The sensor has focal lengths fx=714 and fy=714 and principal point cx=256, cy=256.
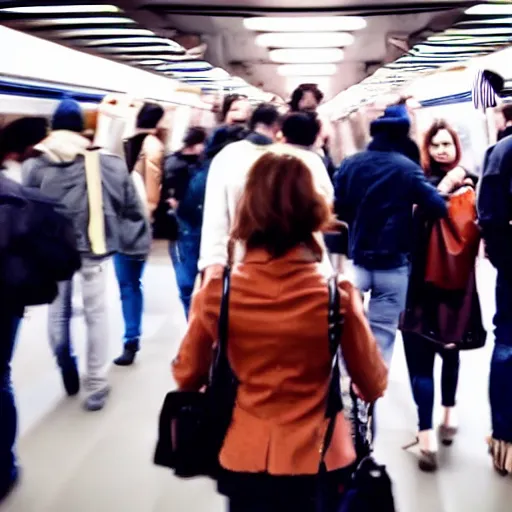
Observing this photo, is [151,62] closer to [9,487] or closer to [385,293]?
[385,293]

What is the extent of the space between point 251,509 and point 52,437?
5.39 feet

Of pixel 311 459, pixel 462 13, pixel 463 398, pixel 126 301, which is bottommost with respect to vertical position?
pixel 463 398

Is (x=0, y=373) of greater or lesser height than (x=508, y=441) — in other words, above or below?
above

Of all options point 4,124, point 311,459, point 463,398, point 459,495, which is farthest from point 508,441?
point 4,124

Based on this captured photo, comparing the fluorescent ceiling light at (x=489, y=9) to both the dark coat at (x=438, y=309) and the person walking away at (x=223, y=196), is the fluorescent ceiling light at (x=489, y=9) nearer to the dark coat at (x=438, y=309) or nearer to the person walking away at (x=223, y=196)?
the dark coat at (x=438, y=309)

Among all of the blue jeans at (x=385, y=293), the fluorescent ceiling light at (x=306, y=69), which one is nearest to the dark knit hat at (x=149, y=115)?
the blue jeans at (x=385, y=293)

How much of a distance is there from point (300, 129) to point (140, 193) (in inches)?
47.8

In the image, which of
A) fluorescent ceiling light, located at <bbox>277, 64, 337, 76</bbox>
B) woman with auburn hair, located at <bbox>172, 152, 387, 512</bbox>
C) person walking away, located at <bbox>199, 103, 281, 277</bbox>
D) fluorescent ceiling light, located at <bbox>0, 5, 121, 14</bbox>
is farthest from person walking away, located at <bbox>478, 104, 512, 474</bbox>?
fluorescent ceiling light, located at <bbox>277, 64, 337, 76</bbox>

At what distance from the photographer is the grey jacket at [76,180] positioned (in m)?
2.90

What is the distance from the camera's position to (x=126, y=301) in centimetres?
383

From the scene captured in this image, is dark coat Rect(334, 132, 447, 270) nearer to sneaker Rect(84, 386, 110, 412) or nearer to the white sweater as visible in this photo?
the white sweater

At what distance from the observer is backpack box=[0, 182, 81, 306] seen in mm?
A: 2064

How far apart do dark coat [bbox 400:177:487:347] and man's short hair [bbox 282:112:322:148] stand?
1.83 feet

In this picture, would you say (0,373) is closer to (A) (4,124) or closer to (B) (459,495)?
(A) (4,124)
